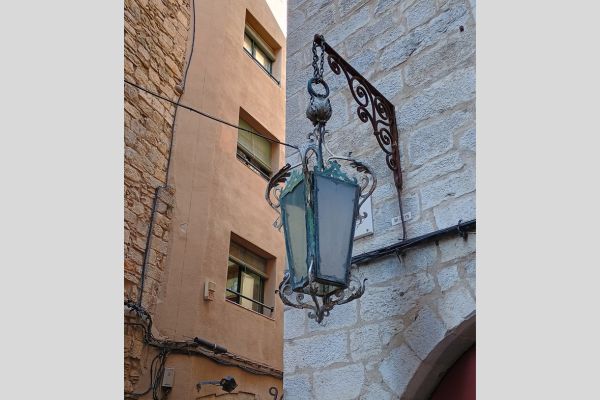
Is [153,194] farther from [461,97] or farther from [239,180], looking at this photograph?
[461,97]

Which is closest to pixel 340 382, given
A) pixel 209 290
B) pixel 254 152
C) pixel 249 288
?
pixel 209 290

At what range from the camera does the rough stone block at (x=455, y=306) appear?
273 cm

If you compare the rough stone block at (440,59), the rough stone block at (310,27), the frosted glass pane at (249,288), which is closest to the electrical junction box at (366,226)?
the rough stone block at (440,59)

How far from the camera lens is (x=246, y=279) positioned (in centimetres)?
798

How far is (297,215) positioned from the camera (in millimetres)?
2463

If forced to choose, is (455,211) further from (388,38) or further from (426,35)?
(388,38)

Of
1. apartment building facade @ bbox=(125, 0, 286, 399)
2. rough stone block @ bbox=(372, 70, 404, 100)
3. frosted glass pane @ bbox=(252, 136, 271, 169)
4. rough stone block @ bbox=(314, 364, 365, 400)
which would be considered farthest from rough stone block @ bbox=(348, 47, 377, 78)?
frosted glass pane @ bbox=(252, 136, 271, 169)

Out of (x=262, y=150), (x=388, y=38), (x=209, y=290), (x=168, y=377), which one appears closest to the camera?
(x=388, y=38)

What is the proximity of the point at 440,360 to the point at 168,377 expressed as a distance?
13.3ft

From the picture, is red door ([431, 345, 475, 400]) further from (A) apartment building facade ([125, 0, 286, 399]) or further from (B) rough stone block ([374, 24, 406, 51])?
(A) apartment building facade ([125, 0, 286, 399])

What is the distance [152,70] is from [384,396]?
511 centimetres

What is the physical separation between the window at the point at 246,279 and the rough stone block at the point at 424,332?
478cm

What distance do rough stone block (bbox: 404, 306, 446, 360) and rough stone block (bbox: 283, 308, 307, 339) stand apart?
727mm

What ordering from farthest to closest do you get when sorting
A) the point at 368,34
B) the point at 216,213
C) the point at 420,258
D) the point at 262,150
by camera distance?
the point at 262,150 → the point at 216,213 → the point at 368,34 → the point at 420,258
